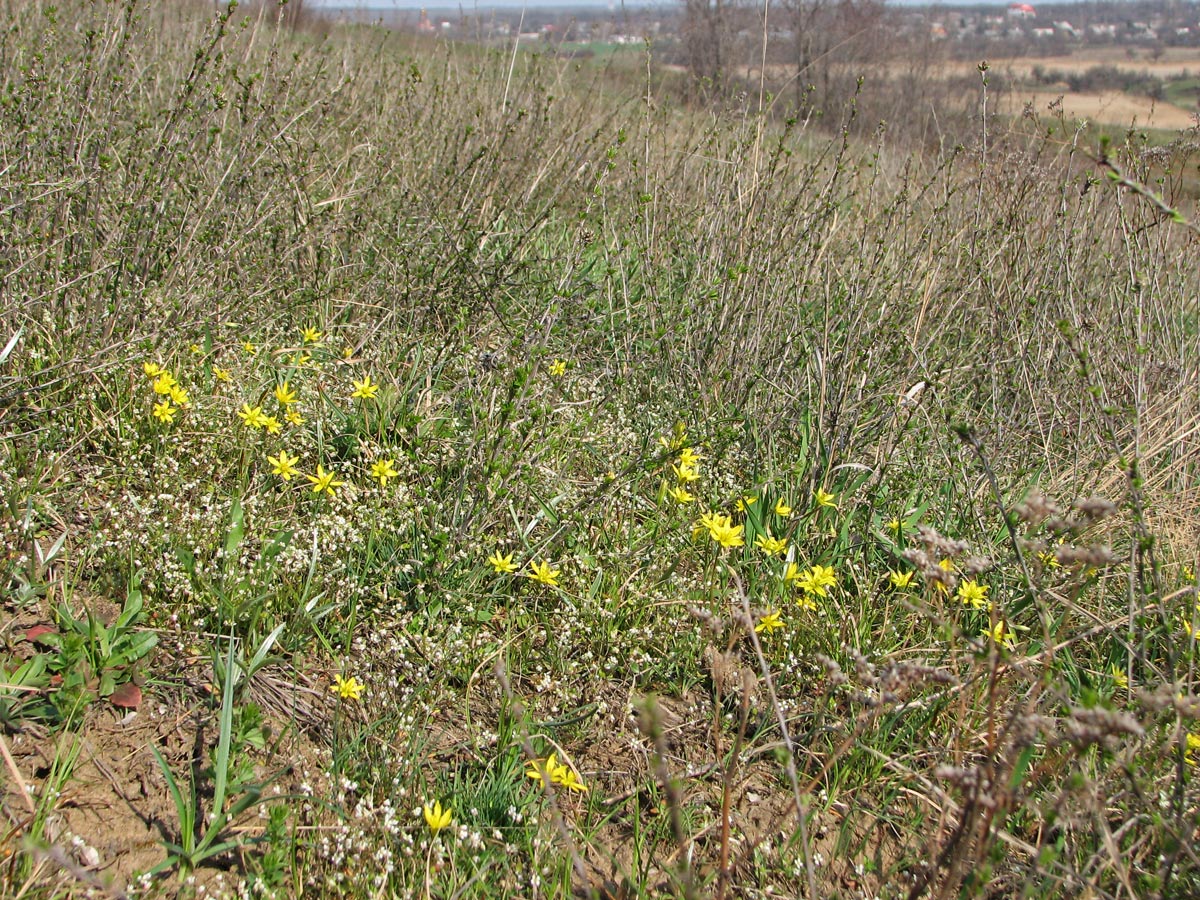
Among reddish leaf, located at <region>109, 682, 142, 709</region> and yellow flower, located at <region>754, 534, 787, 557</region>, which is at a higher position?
yellow flower, located at <region>754, 534, 787, 557</region>

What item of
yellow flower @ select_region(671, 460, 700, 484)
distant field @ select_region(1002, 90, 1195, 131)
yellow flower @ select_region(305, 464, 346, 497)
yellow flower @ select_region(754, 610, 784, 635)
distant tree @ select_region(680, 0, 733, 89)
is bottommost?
yellow flower @ select_region(754, 610, 784, 635)

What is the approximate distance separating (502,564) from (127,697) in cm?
94

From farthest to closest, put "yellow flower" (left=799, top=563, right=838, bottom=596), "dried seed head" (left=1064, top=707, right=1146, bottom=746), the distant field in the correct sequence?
the distant field → "yellow flower" (left=799, top=563, right=838, bottom=596) → "dried seed head" (left=1064, top=707, right=1146, bottom=746)

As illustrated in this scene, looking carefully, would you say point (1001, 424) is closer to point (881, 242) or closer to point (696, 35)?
point (881, 242)

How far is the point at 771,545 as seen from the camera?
2.77 meters

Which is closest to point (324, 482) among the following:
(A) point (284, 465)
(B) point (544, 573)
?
(A) point (284, 465)

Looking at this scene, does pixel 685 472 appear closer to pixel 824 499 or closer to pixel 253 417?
pixel 824 499

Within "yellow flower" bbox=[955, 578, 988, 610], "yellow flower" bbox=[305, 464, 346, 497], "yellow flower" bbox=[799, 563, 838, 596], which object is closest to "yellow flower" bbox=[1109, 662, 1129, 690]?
"yellow flower" bbox=[955, 578, 988, 610]

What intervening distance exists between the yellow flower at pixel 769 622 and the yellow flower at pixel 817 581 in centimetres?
11

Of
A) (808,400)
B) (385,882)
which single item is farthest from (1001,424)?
(385,882)

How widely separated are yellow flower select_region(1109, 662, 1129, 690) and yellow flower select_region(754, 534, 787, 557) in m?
0.93

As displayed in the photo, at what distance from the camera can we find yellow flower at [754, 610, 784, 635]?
2.45m

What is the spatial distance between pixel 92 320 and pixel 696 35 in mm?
8089

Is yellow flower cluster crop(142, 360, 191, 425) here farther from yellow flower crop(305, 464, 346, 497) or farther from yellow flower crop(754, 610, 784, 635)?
yellow flower crop(754, 610, 784, 635)
